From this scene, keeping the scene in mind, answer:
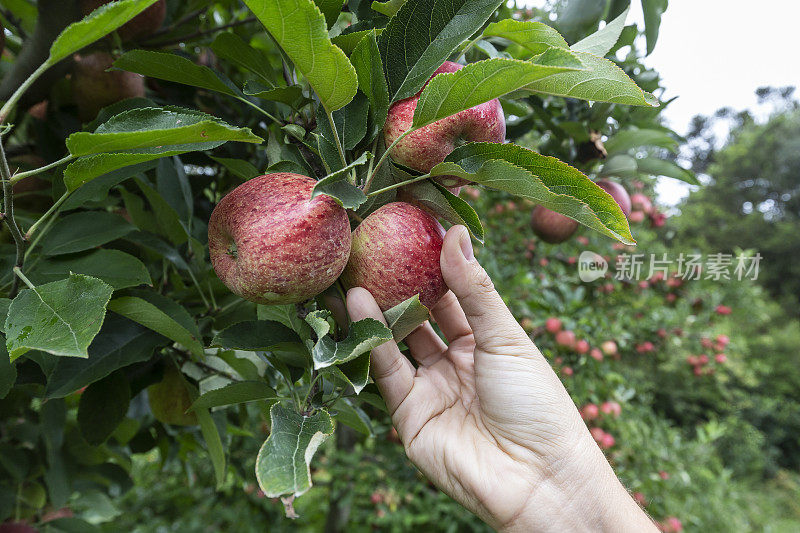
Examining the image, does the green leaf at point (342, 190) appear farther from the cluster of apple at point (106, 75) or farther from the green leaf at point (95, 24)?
the cluster of apple at point (106, 75)

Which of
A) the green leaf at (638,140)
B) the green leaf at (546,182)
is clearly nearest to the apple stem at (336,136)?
the green leaf at (546,182)

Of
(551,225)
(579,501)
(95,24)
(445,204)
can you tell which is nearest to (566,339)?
(551,225)

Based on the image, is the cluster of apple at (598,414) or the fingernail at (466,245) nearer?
the fingernail at (466,245)

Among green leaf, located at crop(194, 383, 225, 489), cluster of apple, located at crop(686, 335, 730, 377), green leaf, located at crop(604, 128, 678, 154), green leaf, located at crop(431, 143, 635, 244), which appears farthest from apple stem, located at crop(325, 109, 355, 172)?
cluster of apple, located at crop(686, 335, 730, 377)

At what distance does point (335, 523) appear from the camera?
273 centimetres

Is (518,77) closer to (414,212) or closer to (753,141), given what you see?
(414,212)

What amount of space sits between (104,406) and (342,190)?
580 millimetres

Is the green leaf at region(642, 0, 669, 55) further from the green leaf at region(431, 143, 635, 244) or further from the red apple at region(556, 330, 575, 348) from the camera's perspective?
the red apple at region(556, 330, 575, 348)

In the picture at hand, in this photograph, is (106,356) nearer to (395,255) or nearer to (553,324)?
(395,255)

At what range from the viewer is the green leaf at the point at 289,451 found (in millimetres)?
388

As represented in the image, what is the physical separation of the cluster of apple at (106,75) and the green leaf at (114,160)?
556 mm

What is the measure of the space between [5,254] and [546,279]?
6.99ft

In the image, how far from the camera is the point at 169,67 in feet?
1.88

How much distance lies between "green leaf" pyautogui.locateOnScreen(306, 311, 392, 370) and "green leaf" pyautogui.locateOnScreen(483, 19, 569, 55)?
35 cm
